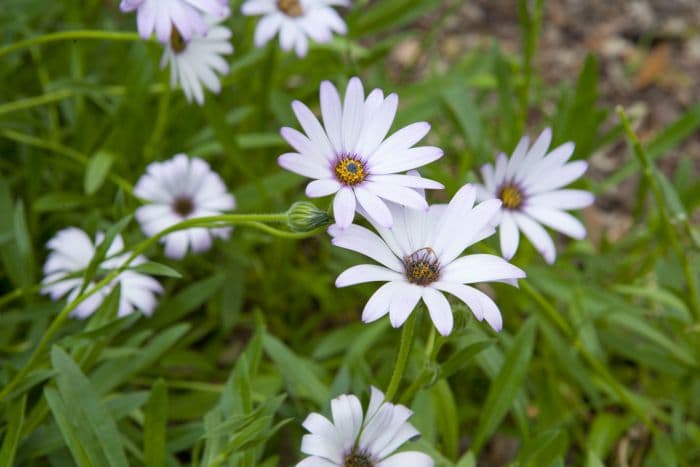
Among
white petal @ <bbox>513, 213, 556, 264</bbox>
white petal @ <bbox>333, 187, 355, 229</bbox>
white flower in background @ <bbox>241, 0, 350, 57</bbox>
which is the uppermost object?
white flower in background @ <bbox>241, 0, 350, 57</bbox>

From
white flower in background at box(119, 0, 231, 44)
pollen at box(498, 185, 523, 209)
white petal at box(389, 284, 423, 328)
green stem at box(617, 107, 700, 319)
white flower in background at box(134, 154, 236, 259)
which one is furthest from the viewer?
white flower in background at box(134, 154, 236, 259)

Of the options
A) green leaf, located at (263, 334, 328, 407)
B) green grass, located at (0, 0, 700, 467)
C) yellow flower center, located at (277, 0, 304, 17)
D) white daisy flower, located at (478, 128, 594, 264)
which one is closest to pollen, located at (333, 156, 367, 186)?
white daisy flower, located at (478, 128, 594, 264)

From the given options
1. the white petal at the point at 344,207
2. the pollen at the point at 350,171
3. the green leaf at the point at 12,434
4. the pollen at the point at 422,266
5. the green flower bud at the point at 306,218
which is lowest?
the green leaf at the point at 12,434

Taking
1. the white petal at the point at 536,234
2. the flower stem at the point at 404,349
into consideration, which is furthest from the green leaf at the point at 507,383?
the flower stem at the point at 404,349

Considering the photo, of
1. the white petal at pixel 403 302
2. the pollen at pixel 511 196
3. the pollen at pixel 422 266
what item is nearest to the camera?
the white petal at pixel 403 302

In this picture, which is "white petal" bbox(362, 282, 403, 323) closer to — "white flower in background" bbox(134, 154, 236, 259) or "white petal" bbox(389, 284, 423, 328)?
"white petal" bbox(389, 284, 423, 328)

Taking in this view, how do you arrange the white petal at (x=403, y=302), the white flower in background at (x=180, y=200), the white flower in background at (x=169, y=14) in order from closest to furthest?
the white petal at (x=403, y=302) < the white flower in background at (x=169, y=14) < the white flower in background at (x=180, y=200)

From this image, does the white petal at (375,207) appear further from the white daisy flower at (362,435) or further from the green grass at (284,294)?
the green grass at (284,294)
